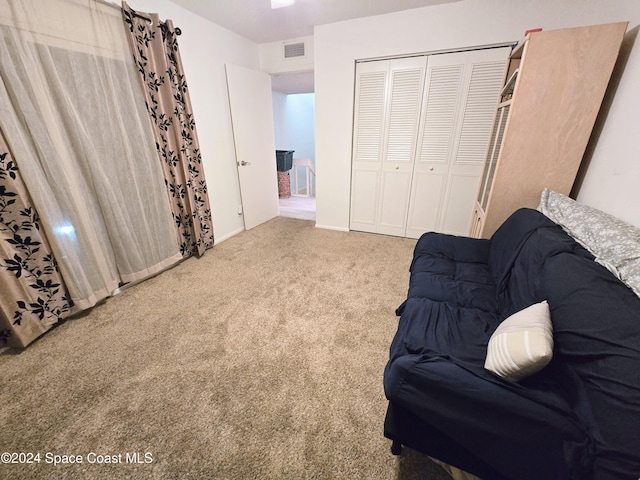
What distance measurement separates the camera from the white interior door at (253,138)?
3.14m

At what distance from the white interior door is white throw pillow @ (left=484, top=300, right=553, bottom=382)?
3205mm

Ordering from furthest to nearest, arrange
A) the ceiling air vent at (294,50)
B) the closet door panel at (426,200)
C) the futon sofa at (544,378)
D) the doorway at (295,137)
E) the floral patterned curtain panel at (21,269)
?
the doorway at (295,137)
the ceiling air vent at (294,50)
the closet door panel at (426,200)
the floral patterned curtain panel at (21,269)
the futon sofa at (544,378)

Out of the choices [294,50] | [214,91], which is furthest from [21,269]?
[294,50]

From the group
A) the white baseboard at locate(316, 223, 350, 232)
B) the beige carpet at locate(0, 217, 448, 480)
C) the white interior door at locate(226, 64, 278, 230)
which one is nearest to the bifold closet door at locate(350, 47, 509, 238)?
the white baseboard at locate(316, 223, 350, 232)

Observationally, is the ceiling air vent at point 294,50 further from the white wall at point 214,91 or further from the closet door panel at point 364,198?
the closet door panel at point 364,198

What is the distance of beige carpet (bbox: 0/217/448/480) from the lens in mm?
1079

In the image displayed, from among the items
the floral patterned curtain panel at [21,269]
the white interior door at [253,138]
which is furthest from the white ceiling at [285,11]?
the floral patterned curtain panel at [21,269]

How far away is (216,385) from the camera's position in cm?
140

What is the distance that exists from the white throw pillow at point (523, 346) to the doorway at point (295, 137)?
11.9ft

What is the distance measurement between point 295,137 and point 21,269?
5610 millimetres

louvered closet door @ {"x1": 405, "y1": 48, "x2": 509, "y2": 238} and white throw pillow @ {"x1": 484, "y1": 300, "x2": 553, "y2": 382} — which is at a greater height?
louvered closet door @ {"x1": 405, "y1": 48, "x2": 509, "y2": 238}

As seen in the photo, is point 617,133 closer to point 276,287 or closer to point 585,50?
point 585,50

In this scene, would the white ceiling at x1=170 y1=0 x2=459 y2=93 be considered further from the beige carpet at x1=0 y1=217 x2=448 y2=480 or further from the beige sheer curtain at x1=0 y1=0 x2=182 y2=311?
the beige carpet at x1=0 y1=217 x2=448 y2=480

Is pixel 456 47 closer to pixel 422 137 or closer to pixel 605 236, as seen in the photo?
pixel 422 137
